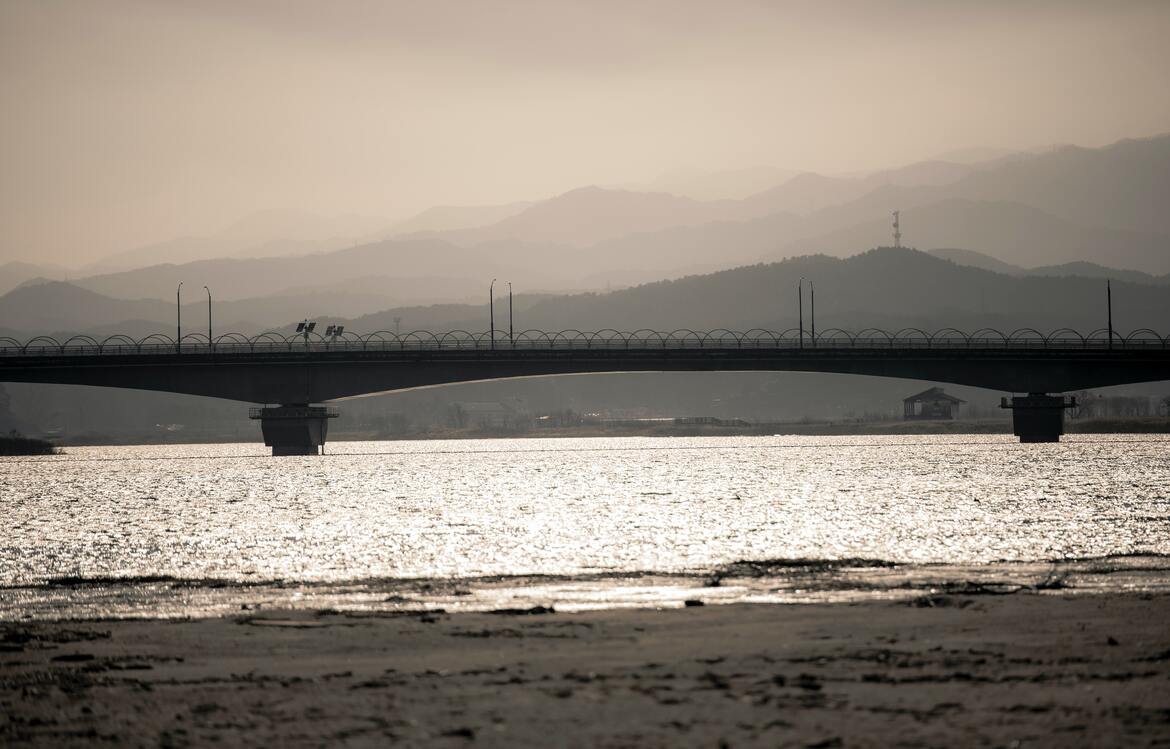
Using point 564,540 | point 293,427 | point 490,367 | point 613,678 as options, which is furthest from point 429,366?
point 613,678

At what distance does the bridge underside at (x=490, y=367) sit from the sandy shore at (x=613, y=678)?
114m

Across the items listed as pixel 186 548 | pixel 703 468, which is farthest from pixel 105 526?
pixel 703 468

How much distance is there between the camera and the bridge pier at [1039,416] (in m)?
154

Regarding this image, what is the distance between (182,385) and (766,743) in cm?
12983

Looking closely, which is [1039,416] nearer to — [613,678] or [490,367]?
[490,367]

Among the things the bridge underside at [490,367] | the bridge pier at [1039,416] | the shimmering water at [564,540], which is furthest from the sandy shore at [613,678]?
the bridge pier at [1039,416]

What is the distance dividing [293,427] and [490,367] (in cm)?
2345

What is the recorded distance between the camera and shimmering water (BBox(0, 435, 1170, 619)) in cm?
2658

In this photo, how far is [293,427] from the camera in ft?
473

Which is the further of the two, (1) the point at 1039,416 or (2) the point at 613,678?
(1) the point at 1039,416

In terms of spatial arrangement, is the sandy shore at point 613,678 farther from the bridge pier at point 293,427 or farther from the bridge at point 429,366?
the bridge pier at point 293,427

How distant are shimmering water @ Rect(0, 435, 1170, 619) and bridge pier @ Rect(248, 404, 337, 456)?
51.4 meters

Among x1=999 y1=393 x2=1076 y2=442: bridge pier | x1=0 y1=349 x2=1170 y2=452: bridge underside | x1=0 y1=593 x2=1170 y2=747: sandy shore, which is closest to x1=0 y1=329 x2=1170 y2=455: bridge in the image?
x1=0 y1=349 x2=1170 y2=452: bridge underside

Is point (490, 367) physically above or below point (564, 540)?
above
